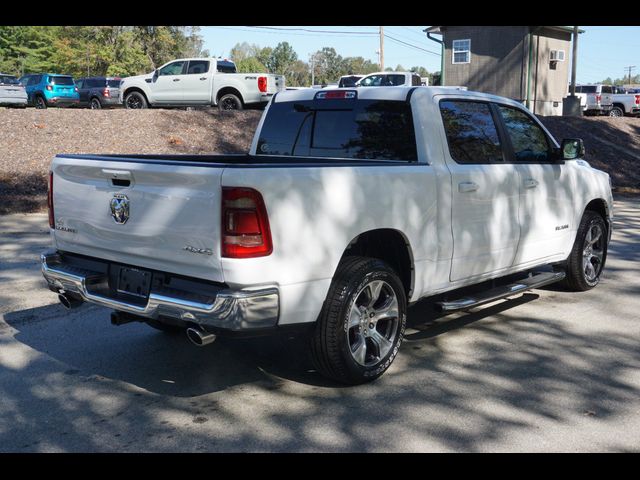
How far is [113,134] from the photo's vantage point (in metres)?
16.8

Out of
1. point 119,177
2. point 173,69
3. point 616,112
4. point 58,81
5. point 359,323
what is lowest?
point 359,323

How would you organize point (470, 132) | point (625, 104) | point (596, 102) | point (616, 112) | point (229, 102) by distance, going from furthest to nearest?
point (616, 112) < point (625, 104) < point (596, 102) < point (229, 102) < point (470, 132)

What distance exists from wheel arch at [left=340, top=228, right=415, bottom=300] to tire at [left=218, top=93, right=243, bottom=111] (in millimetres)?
16448

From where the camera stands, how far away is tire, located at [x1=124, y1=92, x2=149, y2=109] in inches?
874

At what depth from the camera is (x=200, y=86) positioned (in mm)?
21531

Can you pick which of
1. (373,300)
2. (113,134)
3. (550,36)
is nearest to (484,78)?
(550,36)

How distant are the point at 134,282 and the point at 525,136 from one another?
3765 millimetres

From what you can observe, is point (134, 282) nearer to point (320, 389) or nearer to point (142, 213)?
point (142, 213)

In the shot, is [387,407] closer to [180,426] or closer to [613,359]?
[180,426]

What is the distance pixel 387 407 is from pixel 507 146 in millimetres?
2753

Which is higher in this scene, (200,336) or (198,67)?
(198,67)

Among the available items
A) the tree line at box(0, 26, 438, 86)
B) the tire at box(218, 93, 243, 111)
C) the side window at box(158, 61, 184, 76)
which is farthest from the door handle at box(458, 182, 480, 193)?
the tree line at box(0, 26, 438, 86)

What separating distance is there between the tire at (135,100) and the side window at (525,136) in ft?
57.2

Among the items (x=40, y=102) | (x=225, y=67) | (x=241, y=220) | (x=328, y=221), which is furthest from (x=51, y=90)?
(x=241, y=220)
